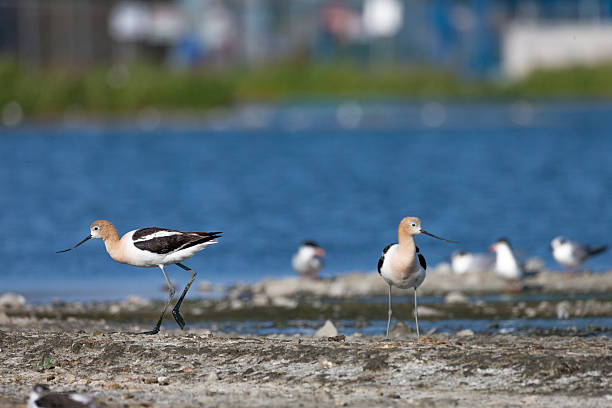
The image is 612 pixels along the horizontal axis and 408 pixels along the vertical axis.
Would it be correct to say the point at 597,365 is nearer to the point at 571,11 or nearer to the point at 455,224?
the point at 455,224

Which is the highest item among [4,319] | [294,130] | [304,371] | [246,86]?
[246,86]

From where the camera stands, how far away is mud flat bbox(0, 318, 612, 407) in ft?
28.4

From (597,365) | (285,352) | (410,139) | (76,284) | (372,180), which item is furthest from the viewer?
(410,139)

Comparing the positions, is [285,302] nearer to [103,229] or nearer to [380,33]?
[103,229]

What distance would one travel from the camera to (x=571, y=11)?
8488 cm

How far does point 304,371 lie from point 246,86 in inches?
2477

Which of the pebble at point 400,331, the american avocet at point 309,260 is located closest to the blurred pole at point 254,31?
the american avocet at point 309,260

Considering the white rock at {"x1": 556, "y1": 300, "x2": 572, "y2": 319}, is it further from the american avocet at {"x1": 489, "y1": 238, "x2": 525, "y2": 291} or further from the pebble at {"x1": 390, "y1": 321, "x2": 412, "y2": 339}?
the pebble at {"x1": 390, "y1": 321, "x2": 412, "y2": 339}

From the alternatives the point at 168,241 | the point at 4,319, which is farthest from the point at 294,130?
the point at 168,241

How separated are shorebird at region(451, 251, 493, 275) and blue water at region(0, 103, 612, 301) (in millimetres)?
2212

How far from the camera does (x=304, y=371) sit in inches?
369

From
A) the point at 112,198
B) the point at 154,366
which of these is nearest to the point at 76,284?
the point at 154,366

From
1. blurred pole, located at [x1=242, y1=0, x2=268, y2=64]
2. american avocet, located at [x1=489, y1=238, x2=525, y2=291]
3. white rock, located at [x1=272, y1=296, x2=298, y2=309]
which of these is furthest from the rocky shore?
blurred pole, located at [x1=242, y1=0, x2=268, y2=64]

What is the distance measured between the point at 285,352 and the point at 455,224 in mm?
14432
